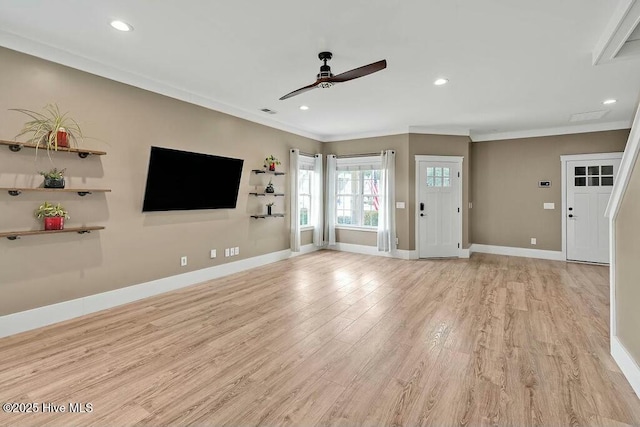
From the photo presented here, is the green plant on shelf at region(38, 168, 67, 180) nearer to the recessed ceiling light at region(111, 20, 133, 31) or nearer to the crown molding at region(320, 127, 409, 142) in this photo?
the recessed ceiling light at region(111, 20, 133, 31)

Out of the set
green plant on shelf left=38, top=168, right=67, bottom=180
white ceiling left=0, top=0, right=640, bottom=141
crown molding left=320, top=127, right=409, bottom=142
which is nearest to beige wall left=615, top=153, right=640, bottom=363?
white ceiling left=0, top=0, right=640, bottom=141

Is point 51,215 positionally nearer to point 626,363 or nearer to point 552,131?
point 626,363

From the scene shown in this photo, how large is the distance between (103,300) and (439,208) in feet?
19.5

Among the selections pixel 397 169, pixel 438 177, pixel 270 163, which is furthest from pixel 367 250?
pixel 270 163

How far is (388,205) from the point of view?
6477mm

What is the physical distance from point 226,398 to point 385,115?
16.0ft

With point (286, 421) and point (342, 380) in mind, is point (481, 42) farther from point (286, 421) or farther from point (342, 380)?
point (286, 421)

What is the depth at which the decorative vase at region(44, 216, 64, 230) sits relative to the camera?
9.87 ft

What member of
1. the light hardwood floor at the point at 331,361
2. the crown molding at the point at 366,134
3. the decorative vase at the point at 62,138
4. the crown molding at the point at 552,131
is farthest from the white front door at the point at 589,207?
the decorative vase at the point at 62,138

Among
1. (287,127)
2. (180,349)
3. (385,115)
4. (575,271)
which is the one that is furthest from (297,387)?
(575,271)

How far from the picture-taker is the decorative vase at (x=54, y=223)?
9.87ft

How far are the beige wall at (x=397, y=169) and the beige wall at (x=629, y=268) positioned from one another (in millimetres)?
4047

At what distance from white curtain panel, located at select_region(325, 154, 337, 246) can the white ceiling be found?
2265 millimetres

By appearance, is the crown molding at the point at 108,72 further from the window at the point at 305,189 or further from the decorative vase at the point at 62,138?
the window at the point at 305,189
